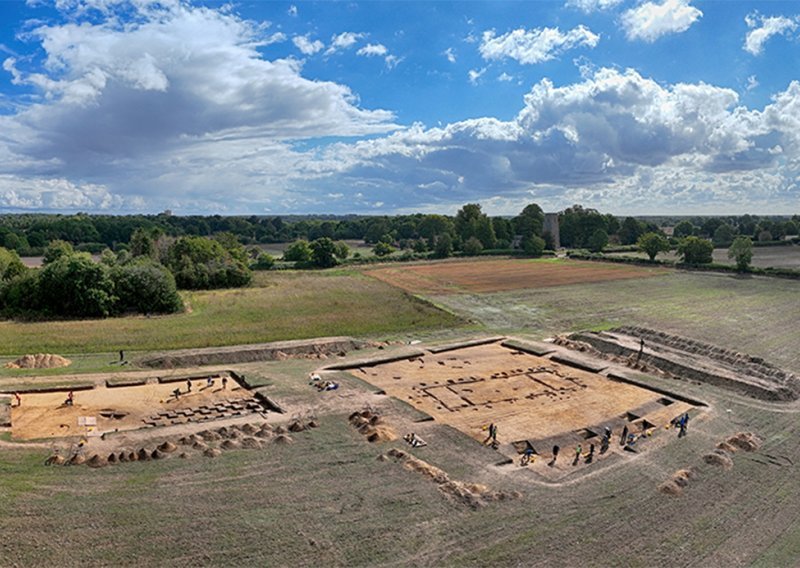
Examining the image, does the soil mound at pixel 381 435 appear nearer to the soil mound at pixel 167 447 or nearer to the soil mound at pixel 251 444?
the soil mound at pixel 251 444

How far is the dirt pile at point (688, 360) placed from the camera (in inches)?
1319

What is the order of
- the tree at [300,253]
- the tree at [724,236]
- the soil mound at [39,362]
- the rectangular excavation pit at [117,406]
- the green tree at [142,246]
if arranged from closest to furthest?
the rectangular excavation pit at [117,406]
the soil mound at [39,362]
the green tree at [142,246]
the tree at [300,253]
the tree at [724,236]

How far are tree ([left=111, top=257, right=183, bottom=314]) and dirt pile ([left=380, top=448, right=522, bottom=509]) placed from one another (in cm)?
3660

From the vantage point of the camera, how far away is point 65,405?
28.4m

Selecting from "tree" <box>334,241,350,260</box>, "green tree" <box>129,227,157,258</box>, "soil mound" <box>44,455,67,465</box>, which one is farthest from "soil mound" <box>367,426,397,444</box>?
"tree" <box>334,241,350,260</box>

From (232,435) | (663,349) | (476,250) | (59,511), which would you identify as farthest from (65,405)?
(476,250)

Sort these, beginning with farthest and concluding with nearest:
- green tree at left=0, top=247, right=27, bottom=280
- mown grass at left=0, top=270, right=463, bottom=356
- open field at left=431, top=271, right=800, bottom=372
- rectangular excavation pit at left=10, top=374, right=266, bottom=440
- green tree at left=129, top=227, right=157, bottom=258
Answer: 1. green tree at left=129, top=227, right=157, bottom=258
2. green tree at left=0, top=247, right=27, bottom=280
3. open field at left=431, top=271, right=800, bottom=372
4. mown grass at left=0, top=270, right=463, bottom=356
5. rectangular excavation pit at left=10, top=374, right=266, bottom=440

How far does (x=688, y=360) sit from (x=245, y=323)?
114 feet

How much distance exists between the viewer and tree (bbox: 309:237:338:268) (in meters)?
97.2

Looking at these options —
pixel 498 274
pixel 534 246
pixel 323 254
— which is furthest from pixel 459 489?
pixel 534 246

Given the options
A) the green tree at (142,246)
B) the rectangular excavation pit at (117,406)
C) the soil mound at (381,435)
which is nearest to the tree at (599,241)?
the green tree at (142,246)

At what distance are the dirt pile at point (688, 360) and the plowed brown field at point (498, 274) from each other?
2822 cm

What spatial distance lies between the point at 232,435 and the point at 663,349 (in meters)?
32.2

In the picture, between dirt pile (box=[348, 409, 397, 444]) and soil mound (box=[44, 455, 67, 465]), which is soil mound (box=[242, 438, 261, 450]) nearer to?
dirt pile (box=[348, 409, 397, 444])
